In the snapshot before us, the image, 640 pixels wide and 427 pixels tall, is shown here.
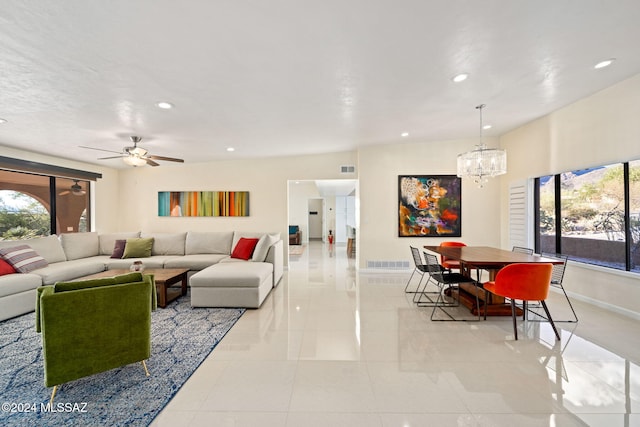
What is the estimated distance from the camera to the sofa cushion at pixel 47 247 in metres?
4.25

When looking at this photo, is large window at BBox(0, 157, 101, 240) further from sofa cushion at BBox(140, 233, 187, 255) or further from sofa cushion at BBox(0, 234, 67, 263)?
sofa cushion at BBox(140, 233, 187, 255)

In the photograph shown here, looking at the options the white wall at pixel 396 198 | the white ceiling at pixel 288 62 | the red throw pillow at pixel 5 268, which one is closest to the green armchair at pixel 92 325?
the white ceiling at pixel 288 62

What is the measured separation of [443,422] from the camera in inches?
66.4

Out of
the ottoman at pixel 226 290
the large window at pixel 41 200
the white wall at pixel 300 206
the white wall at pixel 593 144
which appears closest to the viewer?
the white wall at pixel 593 144

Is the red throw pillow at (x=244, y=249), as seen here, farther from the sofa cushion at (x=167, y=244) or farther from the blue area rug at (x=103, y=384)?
the blue area rug at (x=103, y=384)

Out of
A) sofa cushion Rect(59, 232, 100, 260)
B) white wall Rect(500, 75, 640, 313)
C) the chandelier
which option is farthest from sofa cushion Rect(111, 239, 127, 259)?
white wall Rect(500, 75, 640, 313)

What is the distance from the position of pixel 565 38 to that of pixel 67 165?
25.7ft

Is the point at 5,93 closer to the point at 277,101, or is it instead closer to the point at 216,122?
the point at 216,122

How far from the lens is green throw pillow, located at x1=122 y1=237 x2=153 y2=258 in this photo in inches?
200

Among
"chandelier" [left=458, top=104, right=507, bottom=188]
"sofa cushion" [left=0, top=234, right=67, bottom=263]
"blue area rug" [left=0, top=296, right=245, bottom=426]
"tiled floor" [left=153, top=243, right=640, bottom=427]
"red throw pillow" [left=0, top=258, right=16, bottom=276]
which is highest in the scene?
"chandelier" [left=458, top=104, right=507, bottom=188]

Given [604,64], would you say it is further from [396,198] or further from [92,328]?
[92,328]

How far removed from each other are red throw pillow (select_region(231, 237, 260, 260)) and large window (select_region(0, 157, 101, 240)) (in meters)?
3.51

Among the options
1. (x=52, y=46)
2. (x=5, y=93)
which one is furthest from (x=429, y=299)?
(x=5, y=93)

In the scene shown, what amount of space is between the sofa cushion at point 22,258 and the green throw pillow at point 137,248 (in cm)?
113
